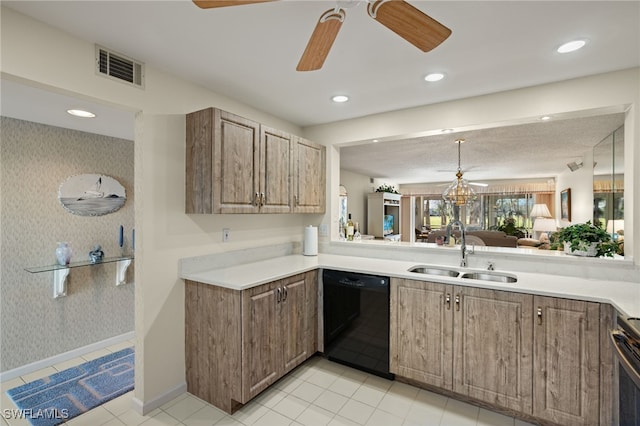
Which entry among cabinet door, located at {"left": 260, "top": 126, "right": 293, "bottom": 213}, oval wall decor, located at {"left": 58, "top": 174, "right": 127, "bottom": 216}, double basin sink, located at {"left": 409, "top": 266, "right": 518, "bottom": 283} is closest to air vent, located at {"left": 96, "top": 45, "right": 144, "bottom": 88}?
cabinet door, located at {"left": 260, "top": 126, "right": 293, "bottom": 213}

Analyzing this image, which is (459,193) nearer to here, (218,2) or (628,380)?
(628,380)

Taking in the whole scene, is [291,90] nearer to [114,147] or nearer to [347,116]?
[347,116]

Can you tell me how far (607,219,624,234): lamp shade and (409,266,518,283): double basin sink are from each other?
151cm

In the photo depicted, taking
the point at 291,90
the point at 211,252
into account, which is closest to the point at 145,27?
the point at 291,90

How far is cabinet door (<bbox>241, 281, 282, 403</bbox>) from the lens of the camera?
202 centimetres

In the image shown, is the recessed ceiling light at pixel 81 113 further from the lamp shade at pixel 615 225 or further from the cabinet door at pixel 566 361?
the lamp shade at pixel 615 225

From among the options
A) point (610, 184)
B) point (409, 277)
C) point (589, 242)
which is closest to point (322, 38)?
point (409, 277)

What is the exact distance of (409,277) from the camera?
7.61ft

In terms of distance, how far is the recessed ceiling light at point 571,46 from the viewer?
5.80 feet

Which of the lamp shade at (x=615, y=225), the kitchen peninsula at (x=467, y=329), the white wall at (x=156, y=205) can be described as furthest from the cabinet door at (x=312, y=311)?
the lamp shade at (x=615, y=225)

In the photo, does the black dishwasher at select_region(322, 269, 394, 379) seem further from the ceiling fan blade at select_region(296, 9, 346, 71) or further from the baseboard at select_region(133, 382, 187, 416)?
the ceiling fan blade at select_region(296, 9, 346, 71)

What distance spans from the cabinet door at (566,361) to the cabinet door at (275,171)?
208 cm

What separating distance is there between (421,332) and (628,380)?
1197mm

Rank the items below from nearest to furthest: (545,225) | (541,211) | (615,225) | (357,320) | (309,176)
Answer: (357,320) < (615,225) < (309,176) < (545,225) < (541,211)
